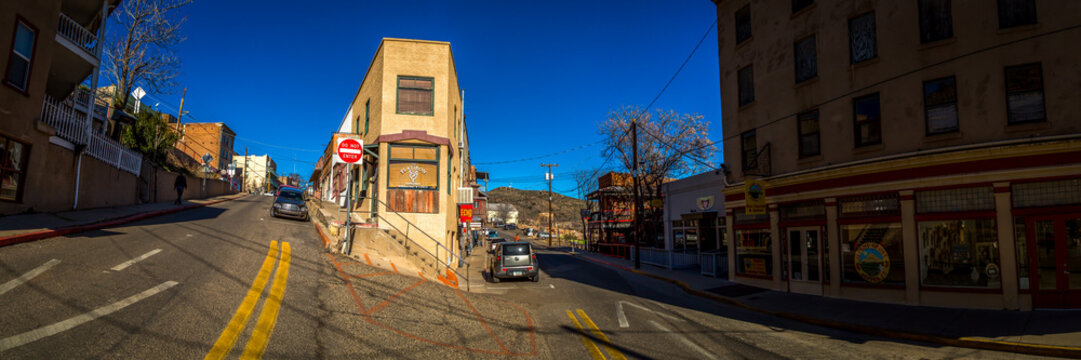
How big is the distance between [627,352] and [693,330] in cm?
253

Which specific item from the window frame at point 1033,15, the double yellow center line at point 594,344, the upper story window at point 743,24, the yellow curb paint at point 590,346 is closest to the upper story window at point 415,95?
the upper story window at point 743,24

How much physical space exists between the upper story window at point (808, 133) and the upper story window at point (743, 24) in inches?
179

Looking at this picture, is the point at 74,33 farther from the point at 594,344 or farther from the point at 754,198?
the point at 754,198

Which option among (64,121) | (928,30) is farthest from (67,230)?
(928,30)

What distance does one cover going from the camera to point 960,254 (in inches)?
481

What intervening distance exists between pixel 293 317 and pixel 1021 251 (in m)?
14.9

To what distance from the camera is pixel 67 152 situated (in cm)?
1565

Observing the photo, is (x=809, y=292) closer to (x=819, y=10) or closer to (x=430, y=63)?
(x=819, y=10)

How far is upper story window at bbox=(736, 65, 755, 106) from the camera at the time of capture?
19.0m

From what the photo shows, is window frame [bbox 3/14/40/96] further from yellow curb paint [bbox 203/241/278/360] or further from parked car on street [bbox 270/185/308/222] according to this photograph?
parked car on street [bbox 270/185/308/222]

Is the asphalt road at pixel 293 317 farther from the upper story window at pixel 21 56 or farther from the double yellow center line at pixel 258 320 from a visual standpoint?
the upper story window at pixel 21 56

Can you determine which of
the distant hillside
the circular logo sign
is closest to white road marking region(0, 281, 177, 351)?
the circular logo sign

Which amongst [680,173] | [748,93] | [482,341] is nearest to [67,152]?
[482,341]

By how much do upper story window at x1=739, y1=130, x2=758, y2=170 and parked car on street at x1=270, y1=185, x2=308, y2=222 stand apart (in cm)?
1908
